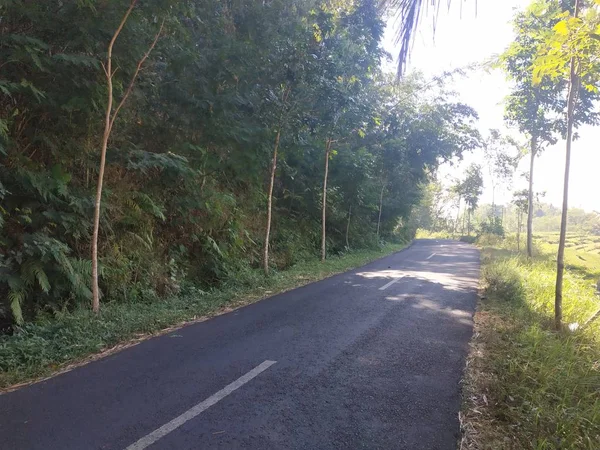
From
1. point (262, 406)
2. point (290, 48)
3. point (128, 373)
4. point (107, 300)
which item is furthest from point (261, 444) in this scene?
point (290, 48)

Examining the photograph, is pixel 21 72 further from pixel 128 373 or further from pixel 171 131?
pixel 128 373

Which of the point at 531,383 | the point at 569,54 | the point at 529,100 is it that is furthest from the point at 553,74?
the point at 529,100

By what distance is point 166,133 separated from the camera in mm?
9641

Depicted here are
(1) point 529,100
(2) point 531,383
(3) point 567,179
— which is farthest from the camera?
(1) point 529,100

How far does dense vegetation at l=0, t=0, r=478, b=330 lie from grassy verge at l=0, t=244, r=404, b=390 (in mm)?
432

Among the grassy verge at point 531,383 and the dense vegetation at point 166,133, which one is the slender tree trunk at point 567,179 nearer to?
the grassy verge at point 531,383

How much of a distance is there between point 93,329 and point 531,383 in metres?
5.57

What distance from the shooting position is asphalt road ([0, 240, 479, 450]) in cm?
328

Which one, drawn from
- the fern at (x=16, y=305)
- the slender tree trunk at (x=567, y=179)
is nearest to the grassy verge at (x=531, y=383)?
the slender tree trunk at (x=567, y=179)

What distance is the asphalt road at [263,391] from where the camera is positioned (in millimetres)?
3277

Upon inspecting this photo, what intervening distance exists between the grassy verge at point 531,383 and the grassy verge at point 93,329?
450 centimetres

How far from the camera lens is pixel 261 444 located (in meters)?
3.18

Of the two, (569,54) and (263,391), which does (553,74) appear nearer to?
(569,54)

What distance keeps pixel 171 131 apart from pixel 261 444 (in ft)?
26.6
